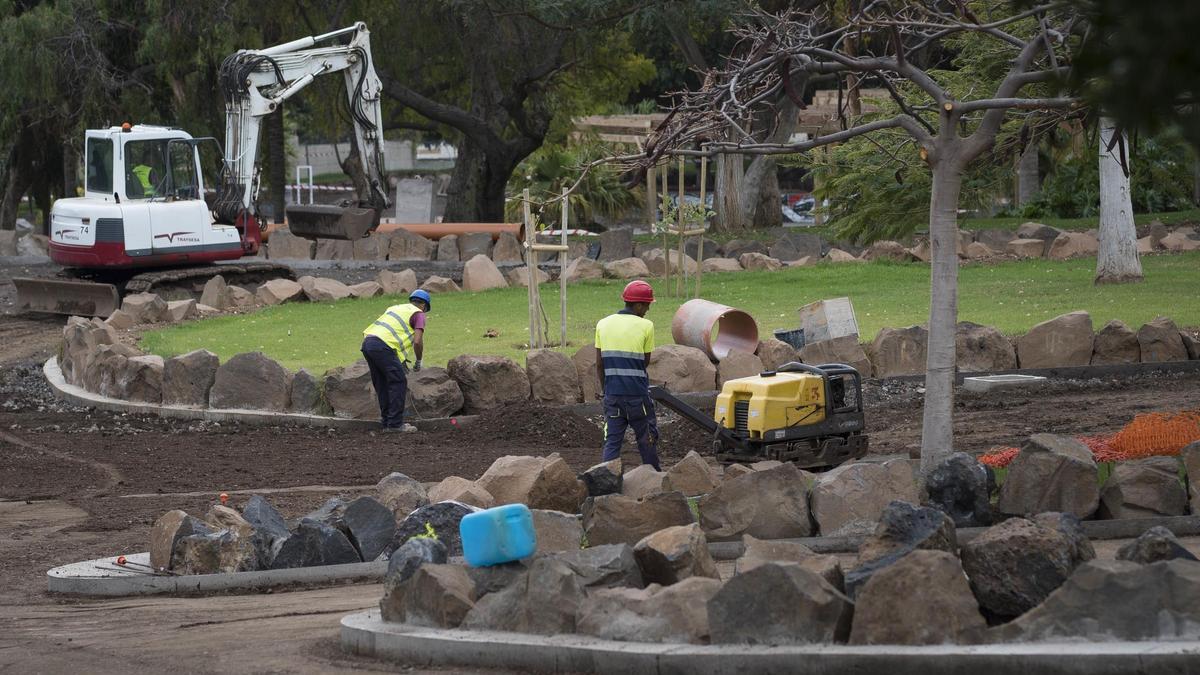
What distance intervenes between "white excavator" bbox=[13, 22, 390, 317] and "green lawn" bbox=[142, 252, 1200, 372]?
3.13 meters

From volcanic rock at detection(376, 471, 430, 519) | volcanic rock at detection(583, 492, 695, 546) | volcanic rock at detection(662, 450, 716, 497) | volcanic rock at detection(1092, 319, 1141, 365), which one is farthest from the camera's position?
volcanic rock at detection(1092, 319, 1141, 365)

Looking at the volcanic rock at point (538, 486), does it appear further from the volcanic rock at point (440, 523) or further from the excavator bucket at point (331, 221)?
the excavator bucket at point (331, 221)

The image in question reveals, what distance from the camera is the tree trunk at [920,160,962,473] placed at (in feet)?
32.1

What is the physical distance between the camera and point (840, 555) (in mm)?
9156

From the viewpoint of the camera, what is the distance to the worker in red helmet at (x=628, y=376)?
12.2 meters

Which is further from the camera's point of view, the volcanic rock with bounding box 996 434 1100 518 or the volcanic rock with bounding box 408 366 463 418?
the volcanic rock with bounding box 408 366 463 418

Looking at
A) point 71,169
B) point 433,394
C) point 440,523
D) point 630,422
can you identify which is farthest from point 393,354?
point 71,169

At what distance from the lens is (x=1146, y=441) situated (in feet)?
35.5

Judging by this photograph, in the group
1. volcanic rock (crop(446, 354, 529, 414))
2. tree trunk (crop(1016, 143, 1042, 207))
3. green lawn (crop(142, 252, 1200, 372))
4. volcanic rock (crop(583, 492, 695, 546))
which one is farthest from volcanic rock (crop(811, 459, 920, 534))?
tree trunk (crop(1016, 143, 1042, 207))

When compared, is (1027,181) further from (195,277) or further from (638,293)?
(638,293)

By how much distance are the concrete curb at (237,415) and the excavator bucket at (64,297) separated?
788cm

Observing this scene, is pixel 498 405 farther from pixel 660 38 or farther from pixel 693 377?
pixel 660 38

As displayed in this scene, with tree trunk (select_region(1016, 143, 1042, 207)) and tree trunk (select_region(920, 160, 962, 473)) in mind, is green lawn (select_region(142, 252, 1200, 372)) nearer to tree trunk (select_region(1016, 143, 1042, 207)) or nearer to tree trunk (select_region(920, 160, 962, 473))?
tree trunk (select_region(920, 160, 962, 473))

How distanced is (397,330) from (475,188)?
24.2 meters
